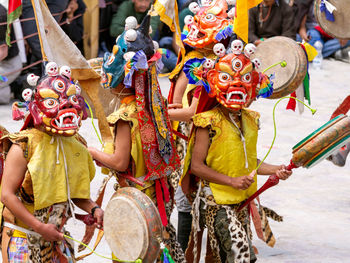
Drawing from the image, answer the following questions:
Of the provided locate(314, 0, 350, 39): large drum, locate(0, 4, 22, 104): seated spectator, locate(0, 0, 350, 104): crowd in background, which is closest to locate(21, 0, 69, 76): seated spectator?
locate(0, 0, 350, 104): crowd in background

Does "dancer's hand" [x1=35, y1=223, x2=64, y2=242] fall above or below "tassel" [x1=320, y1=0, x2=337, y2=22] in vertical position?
below

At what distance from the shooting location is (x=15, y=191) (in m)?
3.81

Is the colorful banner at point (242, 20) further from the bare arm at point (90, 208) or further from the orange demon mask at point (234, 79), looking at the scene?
the bare arm at point (90, 208)

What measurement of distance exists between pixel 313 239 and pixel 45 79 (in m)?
2.94

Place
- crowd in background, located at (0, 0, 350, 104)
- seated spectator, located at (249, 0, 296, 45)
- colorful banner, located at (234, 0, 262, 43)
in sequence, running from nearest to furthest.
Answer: colorful banner, located at (234, 0, 262, 43)
crowd in background, located at (0, 0, 350, 104)
seated spectator, located at (249, 0, 296, 45)

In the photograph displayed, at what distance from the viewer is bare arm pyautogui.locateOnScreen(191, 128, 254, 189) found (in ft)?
14.6

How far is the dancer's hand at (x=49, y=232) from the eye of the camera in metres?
3.80

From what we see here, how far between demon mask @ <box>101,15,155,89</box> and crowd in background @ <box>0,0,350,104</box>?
12.0ft

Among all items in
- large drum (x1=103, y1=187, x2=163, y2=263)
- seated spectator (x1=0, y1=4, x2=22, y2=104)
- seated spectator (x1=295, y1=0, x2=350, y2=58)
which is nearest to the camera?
large drum (x1=103, y1=187, x2=163, y2=263)

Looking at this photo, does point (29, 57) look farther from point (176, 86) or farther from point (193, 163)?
point (193, 163)

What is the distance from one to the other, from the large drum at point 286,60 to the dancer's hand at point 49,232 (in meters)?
2.22

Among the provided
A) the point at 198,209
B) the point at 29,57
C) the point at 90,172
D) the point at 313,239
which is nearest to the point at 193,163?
the point at 198,209

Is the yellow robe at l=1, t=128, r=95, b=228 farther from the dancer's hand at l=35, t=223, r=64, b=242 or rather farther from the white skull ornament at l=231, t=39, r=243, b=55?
the white skull ornament at l=231, t=39, r=243, b=55

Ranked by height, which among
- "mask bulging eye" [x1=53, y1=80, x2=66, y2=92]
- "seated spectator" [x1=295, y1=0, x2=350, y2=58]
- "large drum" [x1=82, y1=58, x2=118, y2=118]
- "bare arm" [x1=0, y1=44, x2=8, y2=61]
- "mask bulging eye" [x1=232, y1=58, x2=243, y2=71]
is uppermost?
"mask bulging eye" [x1=53, y1=80, x2=66, y2=92]
